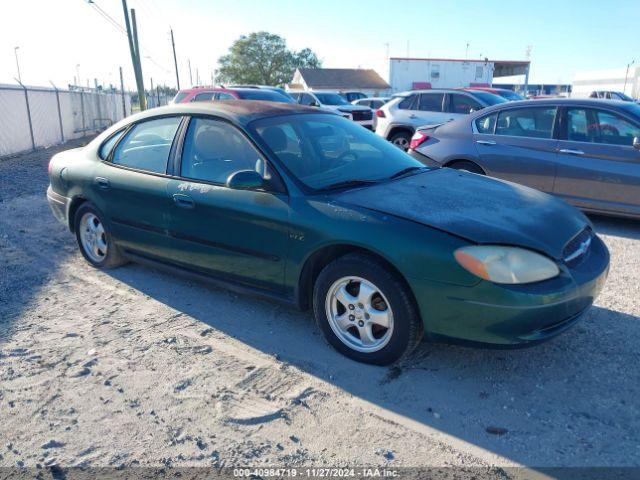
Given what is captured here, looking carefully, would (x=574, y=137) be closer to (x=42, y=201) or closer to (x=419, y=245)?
(x=419, y=245)

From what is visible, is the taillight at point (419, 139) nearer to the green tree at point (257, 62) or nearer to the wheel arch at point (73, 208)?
the wheel arch at point (73, 208)

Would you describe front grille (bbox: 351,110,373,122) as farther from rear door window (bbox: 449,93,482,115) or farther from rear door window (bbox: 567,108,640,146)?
rear door window (bbox: 567,108,640,146)

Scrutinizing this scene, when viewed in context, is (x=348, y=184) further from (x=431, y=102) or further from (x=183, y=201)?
(x=431, y=102)

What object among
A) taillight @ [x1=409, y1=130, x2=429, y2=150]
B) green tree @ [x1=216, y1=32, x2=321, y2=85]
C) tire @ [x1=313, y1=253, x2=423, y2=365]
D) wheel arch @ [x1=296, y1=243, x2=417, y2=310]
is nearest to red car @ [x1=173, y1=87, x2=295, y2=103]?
taillight @ [x1=409, y1=130, x2=429, y2=150]

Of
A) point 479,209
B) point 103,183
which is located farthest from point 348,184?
point 103,183

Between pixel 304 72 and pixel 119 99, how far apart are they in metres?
33.6

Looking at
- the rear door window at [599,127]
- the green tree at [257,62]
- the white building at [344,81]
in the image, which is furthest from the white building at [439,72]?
the rear door window at [599,127]

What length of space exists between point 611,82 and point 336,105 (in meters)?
50.5

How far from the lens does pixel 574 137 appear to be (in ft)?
21.2

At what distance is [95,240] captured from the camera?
5105 millimetres

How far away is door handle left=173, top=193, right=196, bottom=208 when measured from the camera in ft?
13.1

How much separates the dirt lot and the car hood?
0.82m

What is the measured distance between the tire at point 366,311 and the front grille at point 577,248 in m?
0.97

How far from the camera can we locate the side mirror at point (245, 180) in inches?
139
